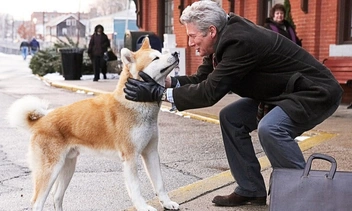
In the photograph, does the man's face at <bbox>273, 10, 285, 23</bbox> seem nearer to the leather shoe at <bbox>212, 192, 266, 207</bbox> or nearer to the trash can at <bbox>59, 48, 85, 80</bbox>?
the leather shoe at <bbox>212, 192, 266, 207</bbox>

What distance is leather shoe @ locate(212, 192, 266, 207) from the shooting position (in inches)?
189

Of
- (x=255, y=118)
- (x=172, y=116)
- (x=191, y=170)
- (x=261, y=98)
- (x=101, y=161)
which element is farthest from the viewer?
(x=172, y=116)

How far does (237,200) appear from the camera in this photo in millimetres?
4816

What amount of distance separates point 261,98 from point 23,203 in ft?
8.09

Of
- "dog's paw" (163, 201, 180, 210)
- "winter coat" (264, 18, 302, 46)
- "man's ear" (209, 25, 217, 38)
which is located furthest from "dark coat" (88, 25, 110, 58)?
"man's ear" (209, 25, 217, 38)

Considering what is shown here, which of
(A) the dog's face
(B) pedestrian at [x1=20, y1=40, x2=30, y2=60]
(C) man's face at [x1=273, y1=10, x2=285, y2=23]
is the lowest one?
(B) pedestrian at [x1=20, y1=40, x2=30, y2=60]

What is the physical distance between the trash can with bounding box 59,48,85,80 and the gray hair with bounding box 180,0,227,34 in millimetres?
18102

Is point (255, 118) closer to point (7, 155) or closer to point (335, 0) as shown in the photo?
point (7, 155)

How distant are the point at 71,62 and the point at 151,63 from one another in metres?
17.9

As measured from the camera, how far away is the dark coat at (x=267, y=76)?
4016 mm

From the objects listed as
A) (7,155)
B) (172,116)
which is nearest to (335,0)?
(172,116)

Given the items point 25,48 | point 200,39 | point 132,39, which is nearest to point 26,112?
point 200,39

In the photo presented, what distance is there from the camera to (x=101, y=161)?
711 centimetres

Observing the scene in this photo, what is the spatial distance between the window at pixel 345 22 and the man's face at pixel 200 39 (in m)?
8.43
